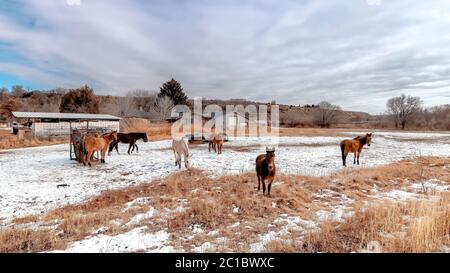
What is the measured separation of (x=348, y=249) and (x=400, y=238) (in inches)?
37.6

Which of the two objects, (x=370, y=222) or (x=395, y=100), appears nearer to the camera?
(x=370, y=222)

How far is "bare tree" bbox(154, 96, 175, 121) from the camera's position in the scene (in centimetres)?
5694

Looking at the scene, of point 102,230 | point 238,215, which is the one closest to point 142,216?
point 102,230

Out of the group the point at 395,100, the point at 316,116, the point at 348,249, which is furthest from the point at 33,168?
the point at 395,100

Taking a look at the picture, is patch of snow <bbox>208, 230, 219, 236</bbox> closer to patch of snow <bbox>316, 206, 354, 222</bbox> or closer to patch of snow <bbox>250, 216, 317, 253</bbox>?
patch of snow <bbox>250, 216, 317, 253</bbox>

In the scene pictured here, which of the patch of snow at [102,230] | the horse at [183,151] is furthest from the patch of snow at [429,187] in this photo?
the patch of snow at [102,230]

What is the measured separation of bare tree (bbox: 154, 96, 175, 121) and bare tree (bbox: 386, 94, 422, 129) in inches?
2245

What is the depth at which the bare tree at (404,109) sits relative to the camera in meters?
63.5

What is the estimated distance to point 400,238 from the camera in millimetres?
4125

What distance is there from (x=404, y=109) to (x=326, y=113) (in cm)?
1914

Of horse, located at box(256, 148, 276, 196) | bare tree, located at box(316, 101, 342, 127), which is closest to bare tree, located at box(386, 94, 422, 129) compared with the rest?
bare tree, located at box(316, 101, 342, 127)

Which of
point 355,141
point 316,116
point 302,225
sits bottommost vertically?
point 302,225
